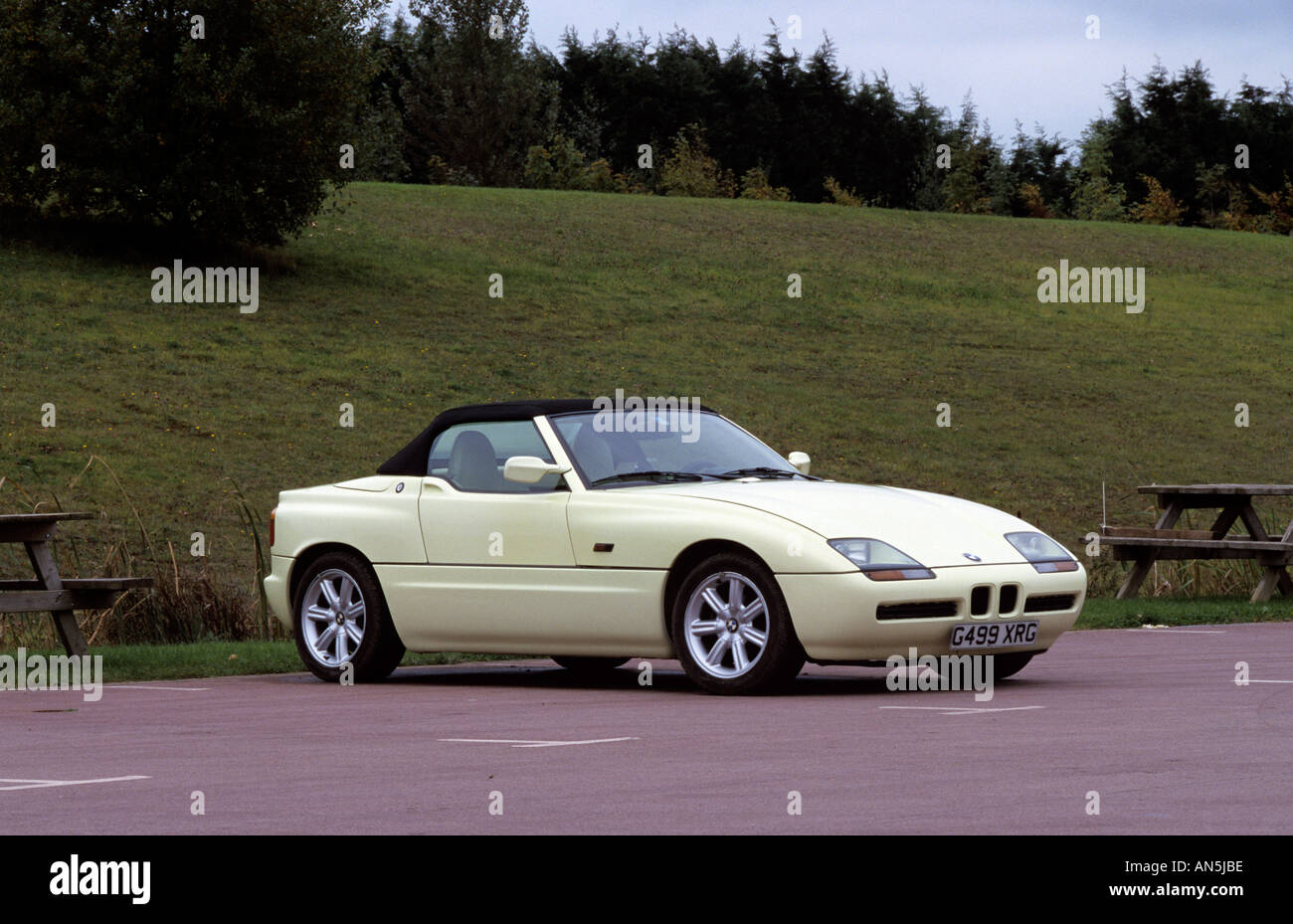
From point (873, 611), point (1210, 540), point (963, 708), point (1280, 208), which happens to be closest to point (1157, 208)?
point (1280, 208)

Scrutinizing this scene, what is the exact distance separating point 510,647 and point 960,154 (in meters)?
70.5

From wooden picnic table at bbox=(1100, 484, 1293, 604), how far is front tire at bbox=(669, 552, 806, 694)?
859 centimetres

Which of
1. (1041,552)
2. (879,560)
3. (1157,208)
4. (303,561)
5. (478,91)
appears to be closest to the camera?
(879,560)

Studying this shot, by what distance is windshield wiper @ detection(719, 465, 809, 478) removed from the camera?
11.6 metres

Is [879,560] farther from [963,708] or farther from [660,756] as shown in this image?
[660,756]

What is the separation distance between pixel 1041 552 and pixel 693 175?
64.5 meters

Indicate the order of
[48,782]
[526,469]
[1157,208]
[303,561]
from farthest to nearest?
[1157,208] → [303,561] → [526,469] → [48,782]

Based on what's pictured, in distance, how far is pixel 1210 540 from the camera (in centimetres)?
1838

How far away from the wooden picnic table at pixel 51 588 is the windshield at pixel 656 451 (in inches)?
142

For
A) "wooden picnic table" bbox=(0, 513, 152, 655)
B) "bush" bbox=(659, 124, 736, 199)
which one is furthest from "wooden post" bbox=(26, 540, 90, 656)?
"bush" bbox=(659, 124, 736, 199)

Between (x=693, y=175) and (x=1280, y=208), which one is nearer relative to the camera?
(x=693, y=175)

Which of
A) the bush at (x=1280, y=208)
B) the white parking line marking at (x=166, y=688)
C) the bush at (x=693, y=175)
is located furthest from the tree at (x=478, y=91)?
the white parking line marking at (x=166, y=688)

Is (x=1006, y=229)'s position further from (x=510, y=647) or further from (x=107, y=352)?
(x=510, y=647)
